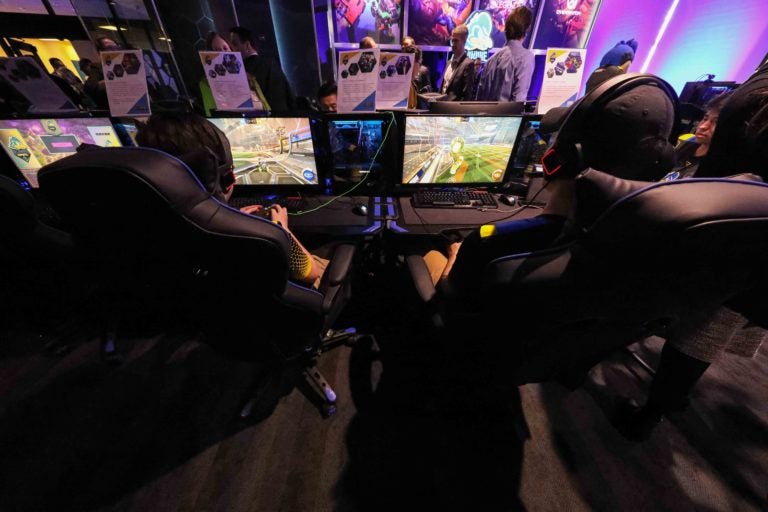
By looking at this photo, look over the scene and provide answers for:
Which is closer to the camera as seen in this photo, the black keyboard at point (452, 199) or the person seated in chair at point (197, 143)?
the person seated in chair at point (197, 143)

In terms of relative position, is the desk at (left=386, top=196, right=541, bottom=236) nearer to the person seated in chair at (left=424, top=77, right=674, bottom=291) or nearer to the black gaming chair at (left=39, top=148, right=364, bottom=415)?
the person seated in chair at (left=424, top=77, right=674, bottom=291)

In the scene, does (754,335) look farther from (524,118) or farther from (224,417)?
(224,417)

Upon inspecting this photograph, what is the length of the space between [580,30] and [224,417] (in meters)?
8.16

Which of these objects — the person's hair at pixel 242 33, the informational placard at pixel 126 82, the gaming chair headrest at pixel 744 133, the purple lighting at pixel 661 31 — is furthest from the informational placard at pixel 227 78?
the purple lighting at pixel 661 31

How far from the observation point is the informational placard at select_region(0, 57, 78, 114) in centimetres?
150

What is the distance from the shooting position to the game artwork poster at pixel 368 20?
189 inches

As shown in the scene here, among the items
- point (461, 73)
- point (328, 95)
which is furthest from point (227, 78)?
point (461, 73)

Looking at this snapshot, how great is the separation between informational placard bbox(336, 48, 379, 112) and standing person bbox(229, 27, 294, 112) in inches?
73.0

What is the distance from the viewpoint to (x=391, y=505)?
1.18 metres

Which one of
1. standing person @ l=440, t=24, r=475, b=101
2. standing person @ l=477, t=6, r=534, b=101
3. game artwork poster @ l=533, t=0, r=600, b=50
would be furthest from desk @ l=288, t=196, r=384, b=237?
game artwork poster @ l=533, t=0, r=600, b=50

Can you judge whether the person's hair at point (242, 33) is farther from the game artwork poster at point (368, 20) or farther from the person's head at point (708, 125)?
the person's head at point (708, 125)

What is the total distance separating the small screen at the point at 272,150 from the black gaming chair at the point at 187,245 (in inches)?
37.4

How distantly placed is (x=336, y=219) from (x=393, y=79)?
81cm

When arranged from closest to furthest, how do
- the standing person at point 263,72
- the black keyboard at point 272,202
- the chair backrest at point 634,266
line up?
1. the chair backrest at point 634,266
2. the black keyboard at point 272,202
3. the standing person at point 263,72
